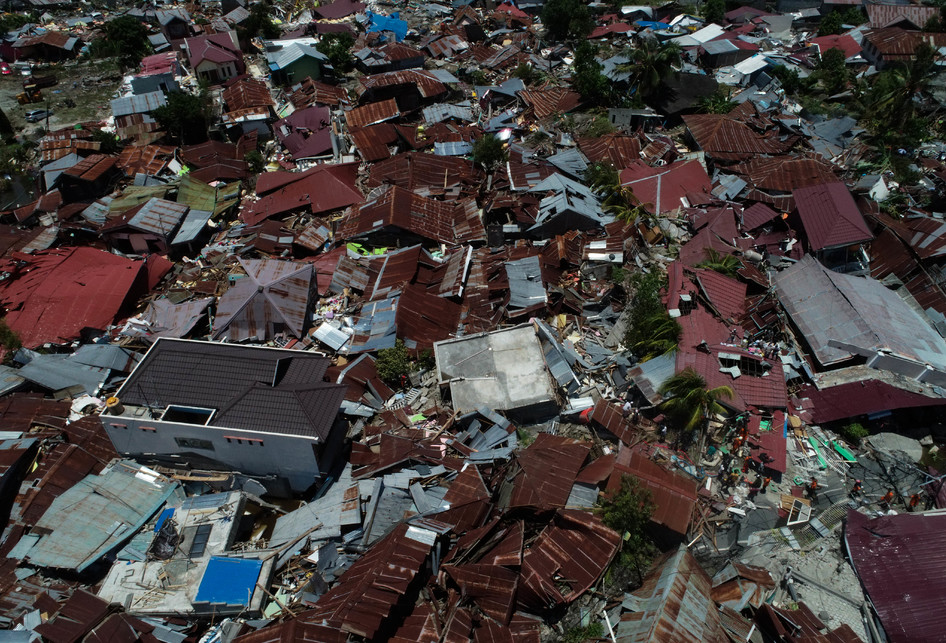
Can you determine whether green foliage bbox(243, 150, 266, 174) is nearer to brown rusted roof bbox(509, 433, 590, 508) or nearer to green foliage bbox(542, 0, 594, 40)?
brown rusted roof bbox(509, 433, 590, 508)

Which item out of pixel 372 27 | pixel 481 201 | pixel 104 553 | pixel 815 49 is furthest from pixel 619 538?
pixel 372 27

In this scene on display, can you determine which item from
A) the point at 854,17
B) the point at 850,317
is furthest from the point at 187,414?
the point at 854,17

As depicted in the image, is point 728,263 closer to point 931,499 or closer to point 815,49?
point 931,499

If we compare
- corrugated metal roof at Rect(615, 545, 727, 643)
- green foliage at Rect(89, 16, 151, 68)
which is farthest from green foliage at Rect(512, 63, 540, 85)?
corrugated metal roof at Rect(615, 545, 727, 643)

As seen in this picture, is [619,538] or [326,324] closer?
[619,538]

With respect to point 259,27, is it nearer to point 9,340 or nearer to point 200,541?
point 9,340
